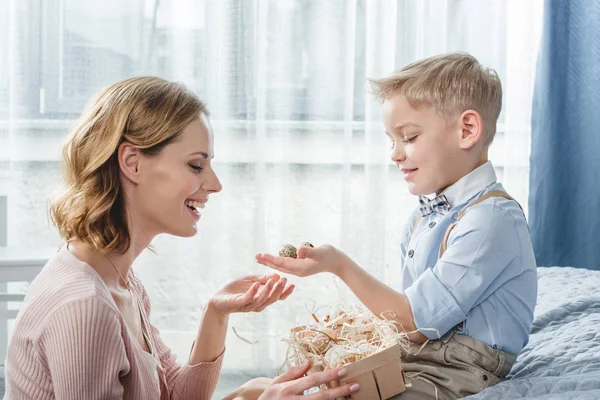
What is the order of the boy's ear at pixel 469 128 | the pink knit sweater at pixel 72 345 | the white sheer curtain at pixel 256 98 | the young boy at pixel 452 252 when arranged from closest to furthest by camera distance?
1. the pink knit sweater at pixel 72 345
2. the young boy at pixel 452 252
3. the boy's ear at pixel 469 128
4. the white sheer curtain at pixel 256 98

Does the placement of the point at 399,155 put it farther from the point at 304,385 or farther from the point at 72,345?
the point at 72,345

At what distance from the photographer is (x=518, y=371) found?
1536mm

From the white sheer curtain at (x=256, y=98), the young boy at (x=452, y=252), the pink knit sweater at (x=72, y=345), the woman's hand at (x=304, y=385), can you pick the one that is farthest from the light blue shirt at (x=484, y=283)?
the white sheer curtain at (x=256, y=98)

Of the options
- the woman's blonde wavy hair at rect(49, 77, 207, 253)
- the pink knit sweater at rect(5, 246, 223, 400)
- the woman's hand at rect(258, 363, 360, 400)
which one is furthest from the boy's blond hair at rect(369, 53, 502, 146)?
the pink knit sweater at rect(5, 246, 223, 400)

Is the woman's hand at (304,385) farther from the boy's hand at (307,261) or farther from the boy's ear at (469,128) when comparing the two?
the boy's ear at (469,128)

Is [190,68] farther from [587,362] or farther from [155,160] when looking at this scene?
[587,362]

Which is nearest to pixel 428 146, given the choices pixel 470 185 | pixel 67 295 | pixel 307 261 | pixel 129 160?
pixel 470 185

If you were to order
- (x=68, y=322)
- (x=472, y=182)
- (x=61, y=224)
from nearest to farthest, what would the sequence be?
(x=68, y=322)
(x=61, y=224)
(x=472, y=182)

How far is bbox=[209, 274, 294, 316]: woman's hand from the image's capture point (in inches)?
56.7

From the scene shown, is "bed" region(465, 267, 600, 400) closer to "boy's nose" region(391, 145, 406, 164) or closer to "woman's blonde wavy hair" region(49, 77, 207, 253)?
"boy's nose" region(391, 145, 406, 164)

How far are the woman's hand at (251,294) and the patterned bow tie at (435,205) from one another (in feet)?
1.20

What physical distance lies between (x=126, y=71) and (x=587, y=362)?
7.32ft

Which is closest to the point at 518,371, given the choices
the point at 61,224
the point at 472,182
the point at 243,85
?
the point at 472,182

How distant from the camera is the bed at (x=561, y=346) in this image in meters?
1.35
